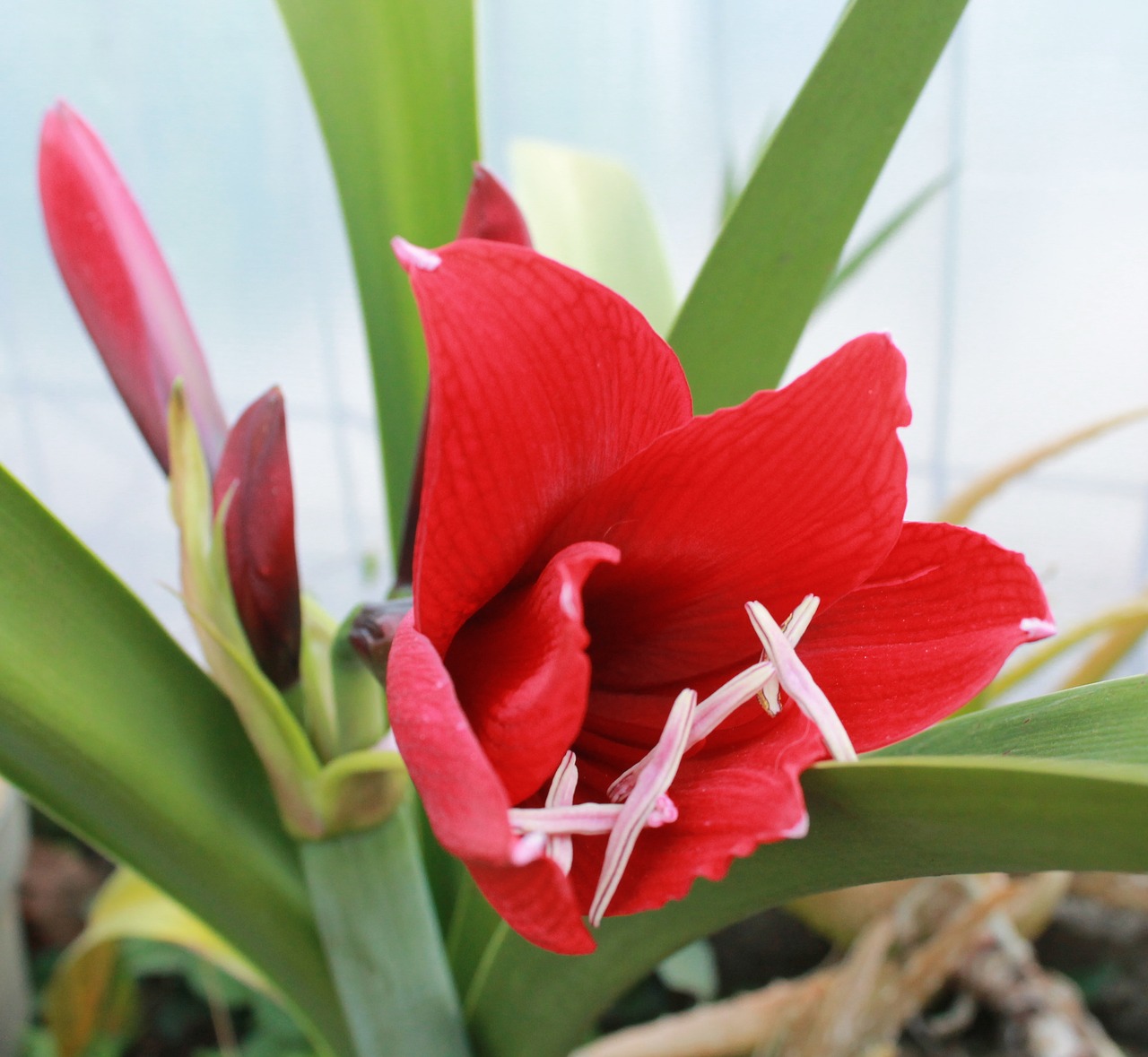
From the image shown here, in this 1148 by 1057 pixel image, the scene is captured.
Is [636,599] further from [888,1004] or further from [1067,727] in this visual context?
[888,1004]

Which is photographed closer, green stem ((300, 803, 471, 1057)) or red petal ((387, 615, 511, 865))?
red petal ((387, 615, 511, 865))

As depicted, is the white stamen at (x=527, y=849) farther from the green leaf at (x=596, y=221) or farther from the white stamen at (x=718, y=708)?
the green leaf at (x=596, y=221)

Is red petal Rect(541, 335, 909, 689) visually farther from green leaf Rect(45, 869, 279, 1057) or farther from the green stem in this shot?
green leaf Rect(45, 869, 279, 1057)

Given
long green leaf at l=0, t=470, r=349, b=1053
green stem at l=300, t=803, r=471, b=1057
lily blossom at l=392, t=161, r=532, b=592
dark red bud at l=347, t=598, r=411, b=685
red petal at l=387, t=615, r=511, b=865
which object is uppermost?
lily blossom at l=392, t=161, r=532, b=592

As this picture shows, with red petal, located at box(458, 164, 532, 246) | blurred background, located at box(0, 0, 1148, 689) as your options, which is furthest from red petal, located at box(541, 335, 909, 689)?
blurred background, located at box(0, 0, 1148, 689)

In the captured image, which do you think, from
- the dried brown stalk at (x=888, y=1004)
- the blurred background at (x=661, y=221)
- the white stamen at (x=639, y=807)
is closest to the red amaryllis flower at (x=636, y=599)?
the white stamen at (x=639, y=807)

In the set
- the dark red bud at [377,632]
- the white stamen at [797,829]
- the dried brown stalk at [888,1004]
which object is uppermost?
the white stamen at [797,829]

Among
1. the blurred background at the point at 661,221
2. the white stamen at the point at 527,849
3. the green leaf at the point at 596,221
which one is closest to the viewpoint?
the white stamen at the point at 527,849
